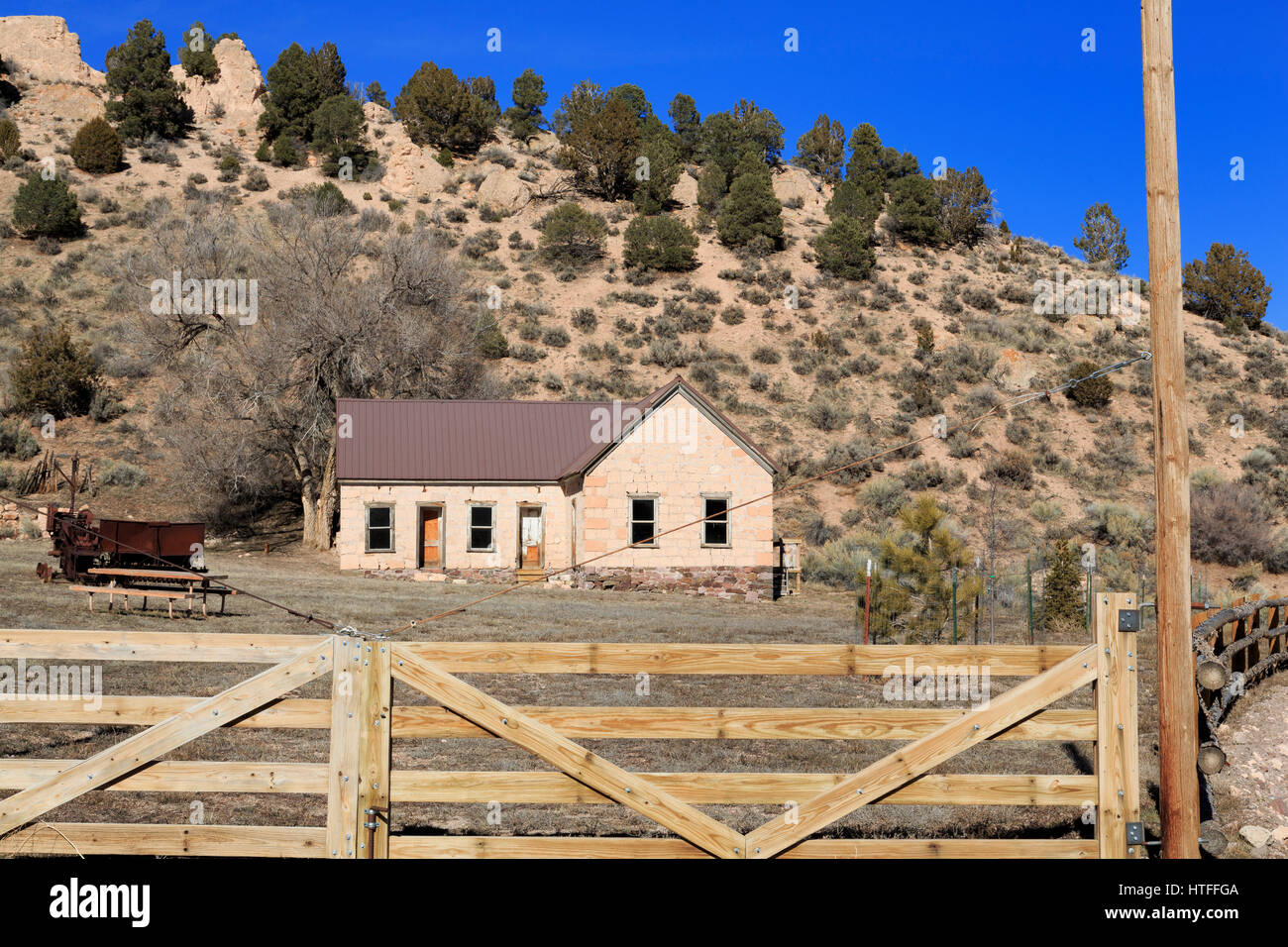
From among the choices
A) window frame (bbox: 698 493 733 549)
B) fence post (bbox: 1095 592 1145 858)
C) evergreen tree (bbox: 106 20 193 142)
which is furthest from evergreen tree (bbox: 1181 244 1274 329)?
evergreen tree (bbox: 106 20 193 142)

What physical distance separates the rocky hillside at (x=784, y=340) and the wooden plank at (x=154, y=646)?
2885 cm

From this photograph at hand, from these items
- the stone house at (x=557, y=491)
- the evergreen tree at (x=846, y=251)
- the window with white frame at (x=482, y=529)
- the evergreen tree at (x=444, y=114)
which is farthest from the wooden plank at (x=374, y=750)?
the evergreen tree at (x=444, y=114)

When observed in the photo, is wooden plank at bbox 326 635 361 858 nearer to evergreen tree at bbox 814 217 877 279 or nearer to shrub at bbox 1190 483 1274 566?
shrub at bbox 1190 483 1274 566

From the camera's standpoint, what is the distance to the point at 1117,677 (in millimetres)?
5758

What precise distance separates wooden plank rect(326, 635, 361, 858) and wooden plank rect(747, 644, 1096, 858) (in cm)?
218

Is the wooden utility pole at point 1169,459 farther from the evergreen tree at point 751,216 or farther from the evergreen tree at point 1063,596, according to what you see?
the evergreen tree at point 751,216

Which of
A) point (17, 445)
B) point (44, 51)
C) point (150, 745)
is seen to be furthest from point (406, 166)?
point (150, 745)

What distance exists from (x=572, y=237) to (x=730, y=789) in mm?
60639

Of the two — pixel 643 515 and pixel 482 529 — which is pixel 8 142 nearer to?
pixel 482 529

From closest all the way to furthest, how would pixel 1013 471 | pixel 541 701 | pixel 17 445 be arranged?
pixel 541 701, pixel 17 445, pixel 1013 471


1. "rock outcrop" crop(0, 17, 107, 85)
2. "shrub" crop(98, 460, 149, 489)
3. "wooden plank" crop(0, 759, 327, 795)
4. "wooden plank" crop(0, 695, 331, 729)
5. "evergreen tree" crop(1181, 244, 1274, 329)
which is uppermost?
"rock outcrop" crop(0, 17, 107, 85)

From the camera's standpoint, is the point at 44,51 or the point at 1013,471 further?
the point at 44,51

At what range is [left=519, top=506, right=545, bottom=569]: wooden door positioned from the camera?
3100 centimetres

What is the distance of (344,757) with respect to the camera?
544 centimetres
